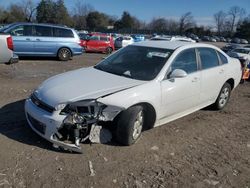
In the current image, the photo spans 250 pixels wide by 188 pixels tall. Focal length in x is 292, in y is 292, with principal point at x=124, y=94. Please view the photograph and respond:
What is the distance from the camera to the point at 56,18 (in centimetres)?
7988

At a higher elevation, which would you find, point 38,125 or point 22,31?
point 22,31

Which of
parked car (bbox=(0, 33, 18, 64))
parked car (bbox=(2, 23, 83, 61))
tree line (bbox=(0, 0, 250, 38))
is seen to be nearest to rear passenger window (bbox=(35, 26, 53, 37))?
parked car (bbox=(2, 23, 83, 61))

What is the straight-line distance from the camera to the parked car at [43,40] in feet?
41.7

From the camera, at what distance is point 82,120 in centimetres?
399

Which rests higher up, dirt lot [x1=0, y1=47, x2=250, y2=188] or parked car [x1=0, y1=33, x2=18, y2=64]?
parked car [x1=0, y1=33, x2=18, y2=64]

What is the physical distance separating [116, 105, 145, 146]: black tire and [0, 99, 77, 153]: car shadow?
84 cm

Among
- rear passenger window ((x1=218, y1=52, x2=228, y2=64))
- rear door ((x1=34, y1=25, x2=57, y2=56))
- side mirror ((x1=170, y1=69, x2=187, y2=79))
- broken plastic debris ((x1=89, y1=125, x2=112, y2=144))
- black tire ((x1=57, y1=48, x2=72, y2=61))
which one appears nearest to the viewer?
broken plastic debris ((x1=89, y1=125, x2=112, y2=144))

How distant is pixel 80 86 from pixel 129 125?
94cm

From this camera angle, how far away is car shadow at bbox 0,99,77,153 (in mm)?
4258

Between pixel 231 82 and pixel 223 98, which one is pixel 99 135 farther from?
pixel 231 82

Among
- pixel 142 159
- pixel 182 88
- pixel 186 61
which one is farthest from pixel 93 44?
pixel 142 159

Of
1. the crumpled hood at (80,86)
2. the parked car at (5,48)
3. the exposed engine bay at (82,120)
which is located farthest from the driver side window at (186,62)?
the parked car at (5,48)

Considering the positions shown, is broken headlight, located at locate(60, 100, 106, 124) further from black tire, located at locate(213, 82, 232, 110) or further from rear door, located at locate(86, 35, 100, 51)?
rear door, located at locate(86, 35, 100, 51)

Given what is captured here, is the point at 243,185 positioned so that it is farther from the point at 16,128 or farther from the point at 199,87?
the point at 16,128
